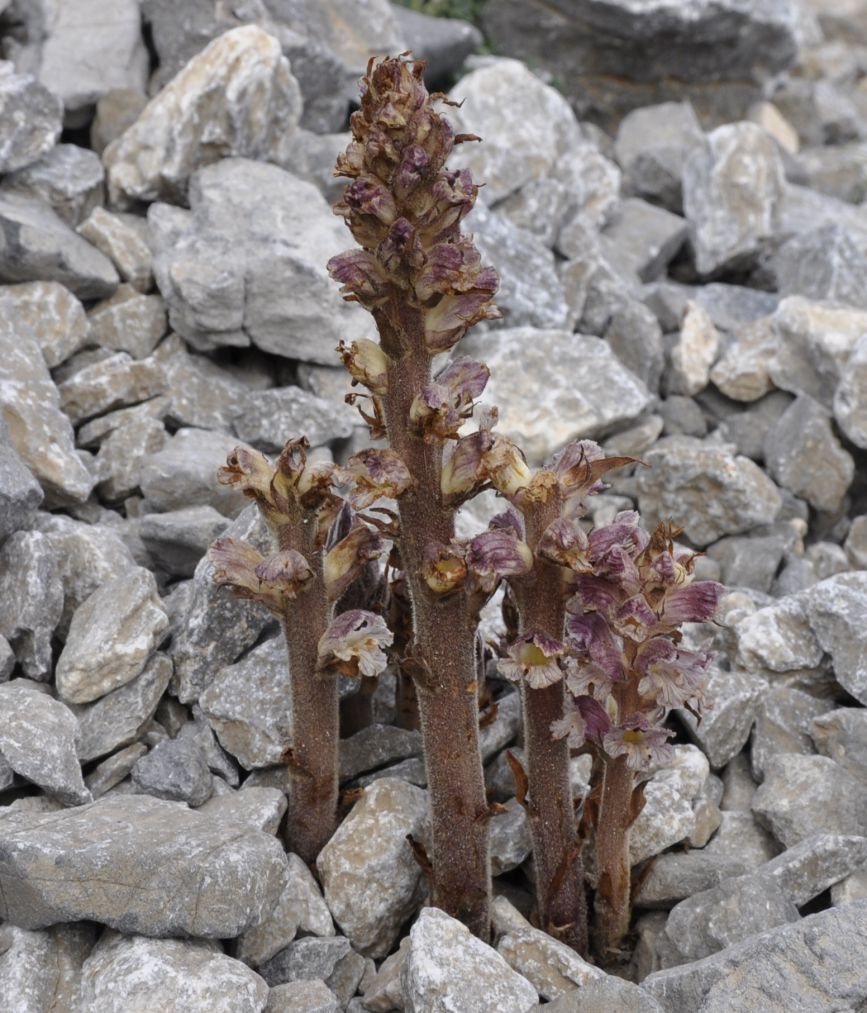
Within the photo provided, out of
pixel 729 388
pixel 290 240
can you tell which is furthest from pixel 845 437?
pixel 290 240

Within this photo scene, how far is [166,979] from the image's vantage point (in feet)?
11.7

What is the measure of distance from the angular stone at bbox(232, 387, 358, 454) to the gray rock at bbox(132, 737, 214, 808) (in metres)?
2.12

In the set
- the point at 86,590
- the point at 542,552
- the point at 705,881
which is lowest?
the point at 705,881

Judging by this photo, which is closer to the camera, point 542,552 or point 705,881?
point 542,552

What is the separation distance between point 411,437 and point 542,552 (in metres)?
0.52

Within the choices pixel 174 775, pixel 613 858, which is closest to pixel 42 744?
pixel 174 775

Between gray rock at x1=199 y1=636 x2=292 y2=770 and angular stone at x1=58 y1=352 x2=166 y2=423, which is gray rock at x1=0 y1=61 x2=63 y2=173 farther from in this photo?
gray rock at x1=199 y1=636 x2=292 y2=770

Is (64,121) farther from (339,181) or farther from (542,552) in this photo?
(542,552)

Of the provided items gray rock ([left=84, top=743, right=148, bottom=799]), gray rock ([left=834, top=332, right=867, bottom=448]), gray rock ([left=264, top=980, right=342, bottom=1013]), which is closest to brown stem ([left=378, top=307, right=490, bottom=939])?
gray rock ([left=264, top=980, right=342, bottom=1013])

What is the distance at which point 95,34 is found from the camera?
26.1ft

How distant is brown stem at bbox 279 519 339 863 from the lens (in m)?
4.07

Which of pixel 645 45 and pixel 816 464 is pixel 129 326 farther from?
pixel 645 45

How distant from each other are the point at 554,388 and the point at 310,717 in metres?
3.22

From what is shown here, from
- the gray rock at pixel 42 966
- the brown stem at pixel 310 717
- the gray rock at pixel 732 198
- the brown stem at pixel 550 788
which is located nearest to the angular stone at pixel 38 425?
the brown stem at pixel 310 717
